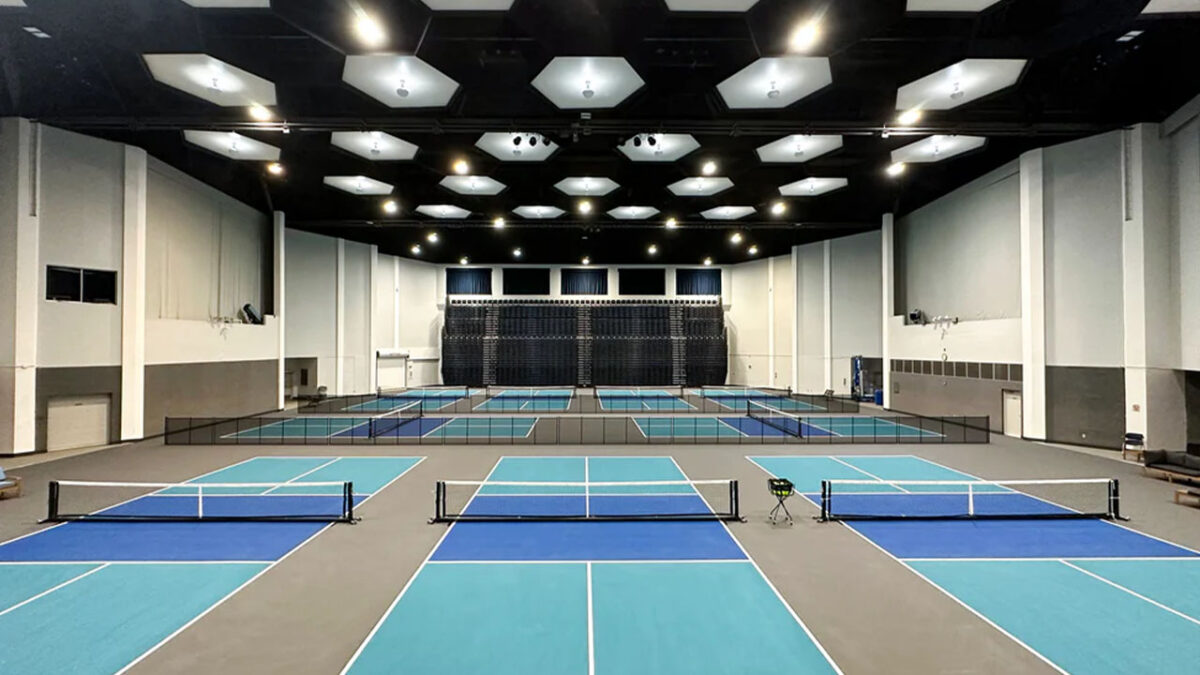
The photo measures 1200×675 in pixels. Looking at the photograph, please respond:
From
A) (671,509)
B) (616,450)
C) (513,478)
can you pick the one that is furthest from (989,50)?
(513,478)

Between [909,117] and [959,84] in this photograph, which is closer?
[959,84]

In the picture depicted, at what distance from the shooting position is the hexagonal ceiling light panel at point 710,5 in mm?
9086

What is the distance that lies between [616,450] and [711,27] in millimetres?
10543

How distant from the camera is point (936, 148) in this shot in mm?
15891

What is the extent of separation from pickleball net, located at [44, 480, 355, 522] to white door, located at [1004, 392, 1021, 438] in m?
20.0

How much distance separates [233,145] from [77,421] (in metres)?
9.44

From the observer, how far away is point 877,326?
85.9 ft

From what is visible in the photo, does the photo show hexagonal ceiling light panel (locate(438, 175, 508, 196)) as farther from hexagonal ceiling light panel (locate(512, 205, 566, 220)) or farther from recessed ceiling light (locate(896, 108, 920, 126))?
recessed ceiling light (locate(896, 108, 920, 126))

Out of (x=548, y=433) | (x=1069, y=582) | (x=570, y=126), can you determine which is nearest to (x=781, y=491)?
(x=1069, y=582)

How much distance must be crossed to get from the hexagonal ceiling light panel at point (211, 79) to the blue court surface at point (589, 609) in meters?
11.3

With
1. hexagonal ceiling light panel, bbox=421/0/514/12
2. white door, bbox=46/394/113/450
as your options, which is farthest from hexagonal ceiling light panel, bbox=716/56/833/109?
white door, bbox=46/394/113/450

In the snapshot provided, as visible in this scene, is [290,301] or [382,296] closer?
[290,301]

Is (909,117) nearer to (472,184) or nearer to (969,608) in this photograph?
(969,608)

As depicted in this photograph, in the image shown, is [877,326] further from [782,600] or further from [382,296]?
[382,296]
